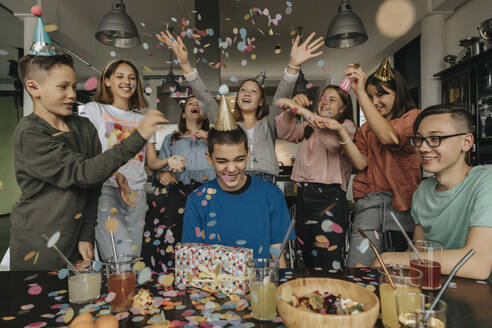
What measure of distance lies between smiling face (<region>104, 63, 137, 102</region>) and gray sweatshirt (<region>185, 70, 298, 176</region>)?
1.13 feet

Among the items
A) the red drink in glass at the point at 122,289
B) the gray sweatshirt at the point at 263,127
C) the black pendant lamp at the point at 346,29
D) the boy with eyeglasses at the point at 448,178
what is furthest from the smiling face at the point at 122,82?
the black pendant lamp at the point at 346,29

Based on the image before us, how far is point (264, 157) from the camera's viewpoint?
2.09 m

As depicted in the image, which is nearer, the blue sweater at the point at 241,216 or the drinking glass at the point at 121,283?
the drinking glass at the point at 121,283

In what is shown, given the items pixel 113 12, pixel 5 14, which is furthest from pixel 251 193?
pixel 5 14

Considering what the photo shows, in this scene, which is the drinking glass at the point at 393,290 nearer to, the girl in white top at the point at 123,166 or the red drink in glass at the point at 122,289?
the red drink in glass at the point at 122,289

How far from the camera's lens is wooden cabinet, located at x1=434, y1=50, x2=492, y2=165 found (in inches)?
134

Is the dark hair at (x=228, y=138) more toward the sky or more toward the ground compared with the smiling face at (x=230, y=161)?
more toward the sky

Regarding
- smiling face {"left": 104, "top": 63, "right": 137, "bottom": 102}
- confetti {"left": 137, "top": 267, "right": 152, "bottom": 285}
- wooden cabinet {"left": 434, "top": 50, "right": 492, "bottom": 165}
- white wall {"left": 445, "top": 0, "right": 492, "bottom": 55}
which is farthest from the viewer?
white wall {"left": 445, "top": 0, "right": 492, "bottom": 55}

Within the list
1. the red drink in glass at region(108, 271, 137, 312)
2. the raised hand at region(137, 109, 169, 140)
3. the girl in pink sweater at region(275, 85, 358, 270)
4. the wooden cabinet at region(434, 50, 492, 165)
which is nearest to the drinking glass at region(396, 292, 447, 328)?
the red drink in glass at region(108, 271, 137, 312)

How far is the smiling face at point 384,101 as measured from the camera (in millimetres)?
1868

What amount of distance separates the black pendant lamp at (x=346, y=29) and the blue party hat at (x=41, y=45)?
101 inches

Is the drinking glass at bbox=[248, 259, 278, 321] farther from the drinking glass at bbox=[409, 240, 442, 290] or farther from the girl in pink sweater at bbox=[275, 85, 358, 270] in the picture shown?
the girl in pink sweater at bbox=[275, 85, 358, 270]

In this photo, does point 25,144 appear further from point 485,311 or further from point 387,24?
point 387,24

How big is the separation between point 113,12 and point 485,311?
343 cm
